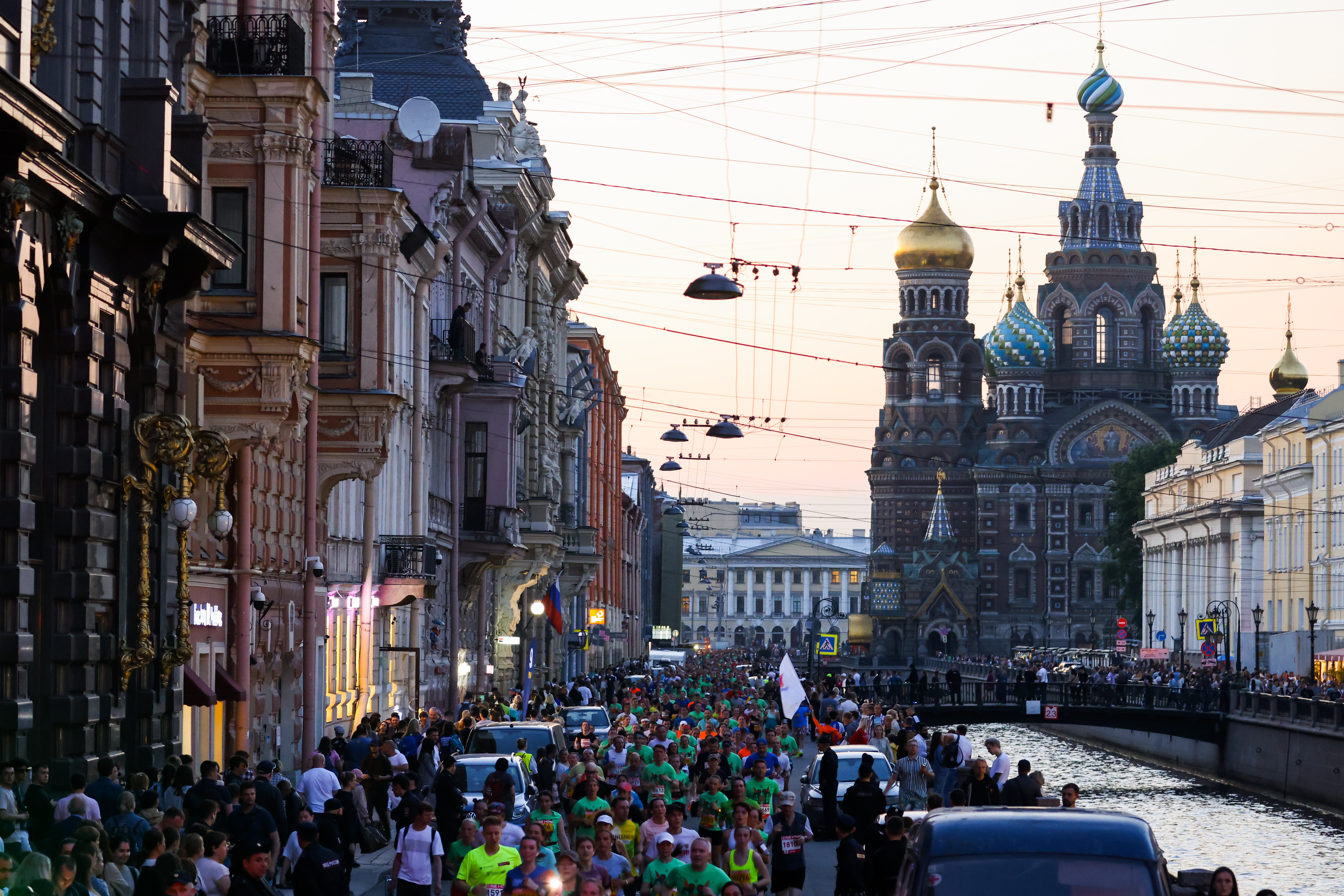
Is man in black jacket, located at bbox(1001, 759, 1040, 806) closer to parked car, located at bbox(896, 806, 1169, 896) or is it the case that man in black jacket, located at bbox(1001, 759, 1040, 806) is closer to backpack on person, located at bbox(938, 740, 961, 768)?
backpack on person, located at bbox(938, 740, 961, 768)

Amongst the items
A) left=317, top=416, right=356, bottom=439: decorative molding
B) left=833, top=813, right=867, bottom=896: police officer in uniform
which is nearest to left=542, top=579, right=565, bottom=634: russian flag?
left=317, top=416, right=356, bottom=439: decorative molding

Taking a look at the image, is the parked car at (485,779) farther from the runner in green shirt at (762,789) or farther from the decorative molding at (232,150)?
the decorative molding at (232,150)

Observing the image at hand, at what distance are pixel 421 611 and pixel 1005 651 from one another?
12965 centimetres

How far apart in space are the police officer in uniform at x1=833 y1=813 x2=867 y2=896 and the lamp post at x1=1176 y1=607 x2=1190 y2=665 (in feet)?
222

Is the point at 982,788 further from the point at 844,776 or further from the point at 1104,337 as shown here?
the point at 1104,337

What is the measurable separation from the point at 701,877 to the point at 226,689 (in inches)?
493

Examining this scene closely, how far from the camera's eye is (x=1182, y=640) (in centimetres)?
9538

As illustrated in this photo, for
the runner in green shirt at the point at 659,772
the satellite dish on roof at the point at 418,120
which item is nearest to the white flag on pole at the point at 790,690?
the runner in green shirt at the point at 659,772

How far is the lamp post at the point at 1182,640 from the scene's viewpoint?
91188mm

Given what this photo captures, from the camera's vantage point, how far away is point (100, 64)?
695 inches

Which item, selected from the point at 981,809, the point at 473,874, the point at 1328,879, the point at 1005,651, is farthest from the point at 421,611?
the point at 1005,651

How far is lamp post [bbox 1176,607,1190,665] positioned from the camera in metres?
91.2

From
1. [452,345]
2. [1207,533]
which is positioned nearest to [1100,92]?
[1207,533]

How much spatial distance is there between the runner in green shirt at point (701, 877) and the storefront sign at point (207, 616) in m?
11.1
